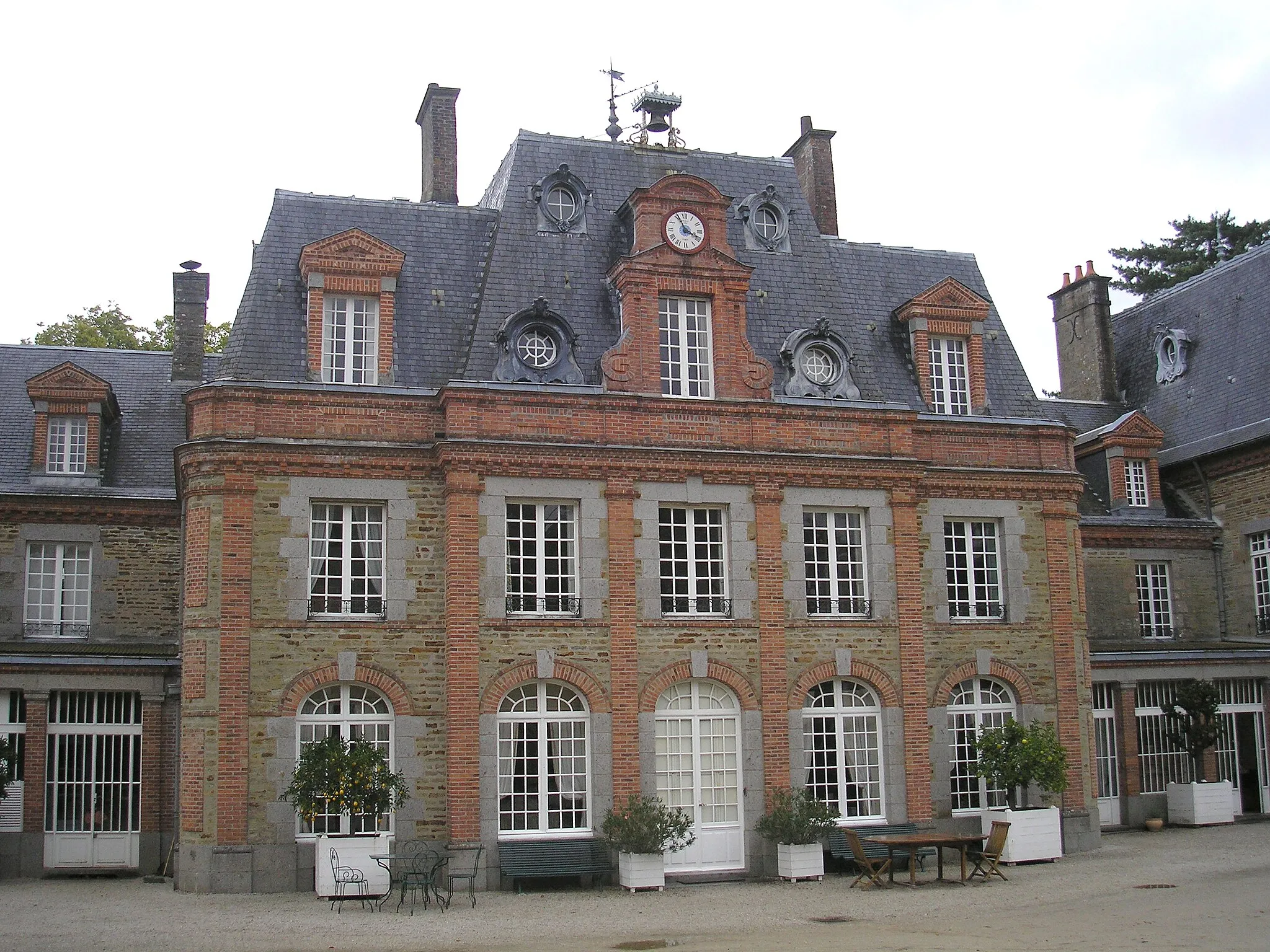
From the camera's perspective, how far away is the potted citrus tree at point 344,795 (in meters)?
16.5

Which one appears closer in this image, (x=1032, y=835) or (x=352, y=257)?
(x=1032, y=835)

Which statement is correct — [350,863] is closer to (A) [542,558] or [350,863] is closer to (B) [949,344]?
(A) [542,558]

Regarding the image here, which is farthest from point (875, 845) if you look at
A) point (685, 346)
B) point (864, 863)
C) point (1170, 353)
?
point (1170, 353)

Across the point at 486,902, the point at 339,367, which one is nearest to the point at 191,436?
the point at 339,367

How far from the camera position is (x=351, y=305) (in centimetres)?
1948

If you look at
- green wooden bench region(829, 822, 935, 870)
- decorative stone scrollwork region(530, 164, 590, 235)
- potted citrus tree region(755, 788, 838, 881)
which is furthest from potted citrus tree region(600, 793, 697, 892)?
decorative stone scrollwork region(530, 164, 590, 235)

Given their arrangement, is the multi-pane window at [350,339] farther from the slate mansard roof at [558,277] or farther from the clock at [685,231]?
the clock at [685,231]

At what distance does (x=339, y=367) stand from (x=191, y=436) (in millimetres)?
2264

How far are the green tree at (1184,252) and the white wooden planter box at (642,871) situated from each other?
3072cm

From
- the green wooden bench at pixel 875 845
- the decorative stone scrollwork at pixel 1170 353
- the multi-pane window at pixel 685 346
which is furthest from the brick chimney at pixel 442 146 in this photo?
the decorative stone scrollwork at pixel 1170 353

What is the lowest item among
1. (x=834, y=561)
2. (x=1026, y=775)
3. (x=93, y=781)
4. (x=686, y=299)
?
(x=1026, y=775)

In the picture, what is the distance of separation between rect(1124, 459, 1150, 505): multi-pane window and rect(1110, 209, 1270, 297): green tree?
1634 centimetres

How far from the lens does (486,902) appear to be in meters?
16.4

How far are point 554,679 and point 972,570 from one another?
7110mm
